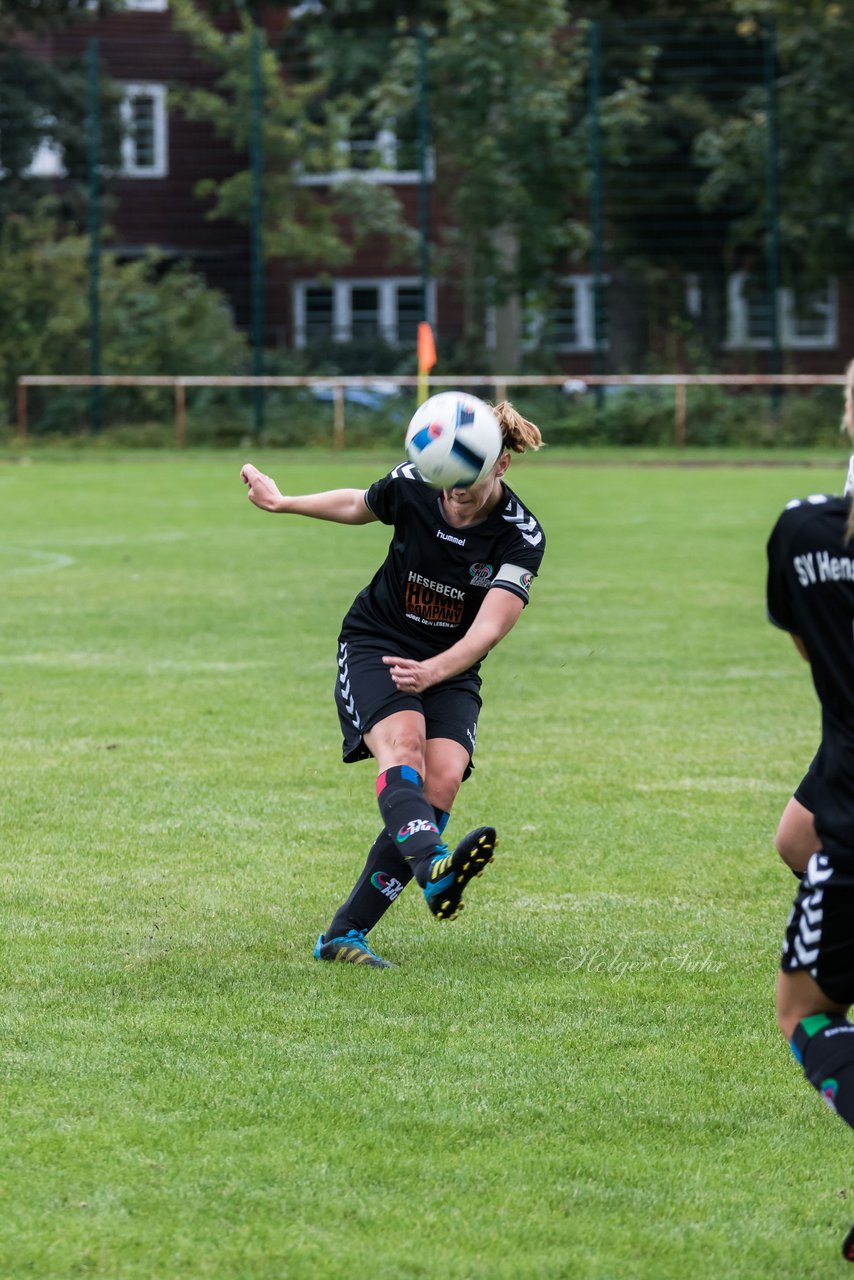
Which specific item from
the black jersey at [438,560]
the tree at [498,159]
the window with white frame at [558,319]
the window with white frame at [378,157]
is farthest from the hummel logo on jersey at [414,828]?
the window with white frame at [378,157]

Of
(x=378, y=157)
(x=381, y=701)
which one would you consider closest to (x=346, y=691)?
(x=381, y=701)

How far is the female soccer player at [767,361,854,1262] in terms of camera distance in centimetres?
355

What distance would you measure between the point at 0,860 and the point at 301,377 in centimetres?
2862

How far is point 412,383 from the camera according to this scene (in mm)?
33000

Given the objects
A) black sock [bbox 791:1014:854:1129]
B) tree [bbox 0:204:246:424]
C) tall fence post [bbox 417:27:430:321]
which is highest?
tall fence post [bbox 417:27:430:321]

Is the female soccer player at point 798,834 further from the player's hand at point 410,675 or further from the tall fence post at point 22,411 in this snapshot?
the tall fence post at point 22,411

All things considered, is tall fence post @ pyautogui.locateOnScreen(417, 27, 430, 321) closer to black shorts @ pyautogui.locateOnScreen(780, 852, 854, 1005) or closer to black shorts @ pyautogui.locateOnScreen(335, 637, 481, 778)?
black shorts @ pyautogui.locateOnScreen(335, 637, 481, 778)

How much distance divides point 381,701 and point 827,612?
242 centimetres

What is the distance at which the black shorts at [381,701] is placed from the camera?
5848mm

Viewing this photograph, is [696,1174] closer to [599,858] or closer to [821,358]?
[599,858]

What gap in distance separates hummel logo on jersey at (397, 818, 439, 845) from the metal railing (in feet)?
86.9

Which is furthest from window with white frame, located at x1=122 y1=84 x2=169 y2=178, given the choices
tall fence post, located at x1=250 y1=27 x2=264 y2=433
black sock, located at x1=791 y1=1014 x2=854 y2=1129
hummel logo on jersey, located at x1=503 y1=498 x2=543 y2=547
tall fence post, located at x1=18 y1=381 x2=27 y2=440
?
black sock, located at x1=791 y1=1014 x2=854 y2=1129

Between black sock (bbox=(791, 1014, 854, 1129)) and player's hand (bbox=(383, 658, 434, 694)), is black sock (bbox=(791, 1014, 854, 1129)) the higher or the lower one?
the lower one

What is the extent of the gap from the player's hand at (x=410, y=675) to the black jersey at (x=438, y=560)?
1.22ft
